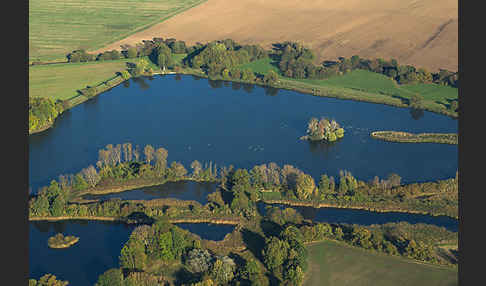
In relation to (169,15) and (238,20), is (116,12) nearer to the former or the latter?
(169,15)

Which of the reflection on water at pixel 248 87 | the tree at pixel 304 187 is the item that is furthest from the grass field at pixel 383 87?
the tree at pixel 304 187

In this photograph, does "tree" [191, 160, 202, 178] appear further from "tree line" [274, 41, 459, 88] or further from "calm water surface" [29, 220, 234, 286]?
"tree line" [274, 41, 459, 88]

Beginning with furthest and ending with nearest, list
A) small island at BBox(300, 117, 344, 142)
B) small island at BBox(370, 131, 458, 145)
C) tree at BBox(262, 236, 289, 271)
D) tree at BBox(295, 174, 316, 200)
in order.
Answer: small island at BBox(300, 117, 344, 142) < small island at BBox(370, 131, 458, 145) < tree at BBox(295, 174, 316, 200) < tree at BBox(262, 236, 289, 271)

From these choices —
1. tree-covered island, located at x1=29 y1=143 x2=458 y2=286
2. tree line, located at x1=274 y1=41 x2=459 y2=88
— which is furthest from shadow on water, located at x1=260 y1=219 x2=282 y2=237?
tree line, located at x1=274 y1=41 x2=459 y2=88

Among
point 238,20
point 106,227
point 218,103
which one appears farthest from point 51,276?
point 238,20

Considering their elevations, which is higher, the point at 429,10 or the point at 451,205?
the point at 429,10

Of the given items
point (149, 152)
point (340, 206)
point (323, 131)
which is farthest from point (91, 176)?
point (323, 131)

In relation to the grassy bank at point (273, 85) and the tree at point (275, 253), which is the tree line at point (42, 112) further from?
the tree at point (275, 253)
